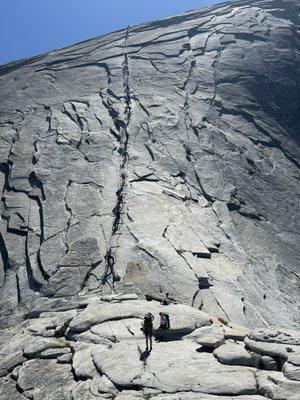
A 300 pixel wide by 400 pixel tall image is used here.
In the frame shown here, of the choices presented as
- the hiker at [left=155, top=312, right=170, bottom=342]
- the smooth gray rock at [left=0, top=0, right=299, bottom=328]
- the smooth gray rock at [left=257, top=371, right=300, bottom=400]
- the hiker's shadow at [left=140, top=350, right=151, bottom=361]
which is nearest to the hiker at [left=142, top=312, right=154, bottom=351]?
the hiker's shadow at [left=140, top=350, right=151, bottom=361]

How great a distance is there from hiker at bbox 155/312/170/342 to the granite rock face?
38 centimetres

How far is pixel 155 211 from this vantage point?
36656mm

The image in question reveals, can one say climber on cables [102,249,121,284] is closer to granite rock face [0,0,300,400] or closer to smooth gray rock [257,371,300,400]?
granite rock face [0,0,300,400]

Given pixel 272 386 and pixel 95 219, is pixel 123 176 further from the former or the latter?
pixel 272 386

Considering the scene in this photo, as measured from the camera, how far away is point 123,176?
41.2 metres

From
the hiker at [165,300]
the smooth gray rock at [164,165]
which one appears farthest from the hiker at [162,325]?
the smooth gray rock at [164,165]

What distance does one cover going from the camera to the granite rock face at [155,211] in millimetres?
20281

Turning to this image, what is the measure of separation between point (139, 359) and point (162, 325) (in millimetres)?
2086

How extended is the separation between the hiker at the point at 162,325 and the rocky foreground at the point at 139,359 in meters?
0.29

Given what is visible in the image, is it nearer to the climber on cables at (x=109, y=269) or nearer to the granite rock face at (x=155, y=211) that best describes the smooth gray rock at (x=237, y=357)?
the granite rock face at (x=155, y=211)

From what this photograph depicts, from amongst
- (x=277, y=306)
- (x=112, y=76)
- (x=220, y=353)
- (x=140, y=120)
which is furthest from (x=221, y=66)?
(x=220, y=353)

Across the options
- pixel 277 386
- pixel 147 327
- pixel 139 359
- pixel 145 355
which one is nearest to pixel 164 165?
pixel 147 327

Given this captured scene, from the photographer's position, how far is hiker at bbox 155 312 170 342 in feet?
71.3

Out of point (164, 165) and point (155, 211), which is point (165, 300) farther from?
point (164, 165)
